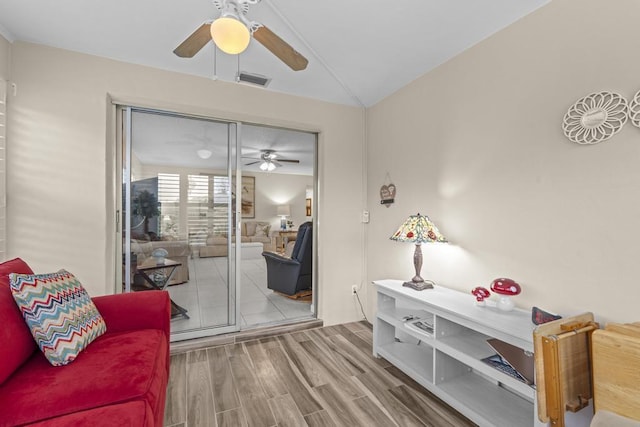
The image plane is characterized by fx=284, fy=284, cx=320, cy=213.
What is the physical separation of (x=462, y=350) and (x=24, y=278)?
2.38 metres

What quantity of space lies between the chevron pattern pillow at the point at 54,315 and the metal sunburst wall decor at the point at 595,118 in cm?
272

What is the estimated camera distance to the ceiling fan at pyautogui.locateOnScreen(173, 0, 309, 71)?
121 centimetres

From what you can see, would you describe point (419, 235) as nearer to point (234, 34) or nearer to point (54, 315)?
point (234, 34)

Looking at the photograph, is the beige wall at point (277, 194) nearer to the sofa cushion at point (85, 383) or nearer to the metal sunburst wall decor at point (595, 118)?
the sofa cushion at point (85, 383)

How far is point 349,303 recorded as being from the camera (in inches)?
128

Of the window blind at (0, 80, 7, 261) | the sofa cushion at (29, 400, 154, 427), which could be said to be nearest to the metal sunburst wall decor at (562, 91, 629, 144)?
the sofa cushion at (29, 400, 154, 427)

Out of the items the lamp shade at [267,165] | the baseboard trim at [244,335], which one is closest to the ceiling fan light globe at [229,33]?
the baseboard trim at [244,335]

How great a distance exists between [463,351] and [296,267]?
7.64 ft

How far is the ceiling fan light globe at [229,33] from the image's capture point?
47.2 inches

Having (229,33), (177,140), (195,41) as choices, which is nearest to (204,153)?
(177,140)

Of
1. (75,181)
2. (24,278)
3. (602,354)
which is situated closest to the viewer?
(602,354)

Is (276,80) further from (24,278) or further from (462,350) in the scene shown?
(462,350)

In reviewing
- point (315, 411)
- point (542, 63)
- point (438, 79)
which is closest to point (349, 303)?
point (315, 411)

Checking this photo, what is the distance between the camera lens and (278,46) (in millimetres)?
1586
